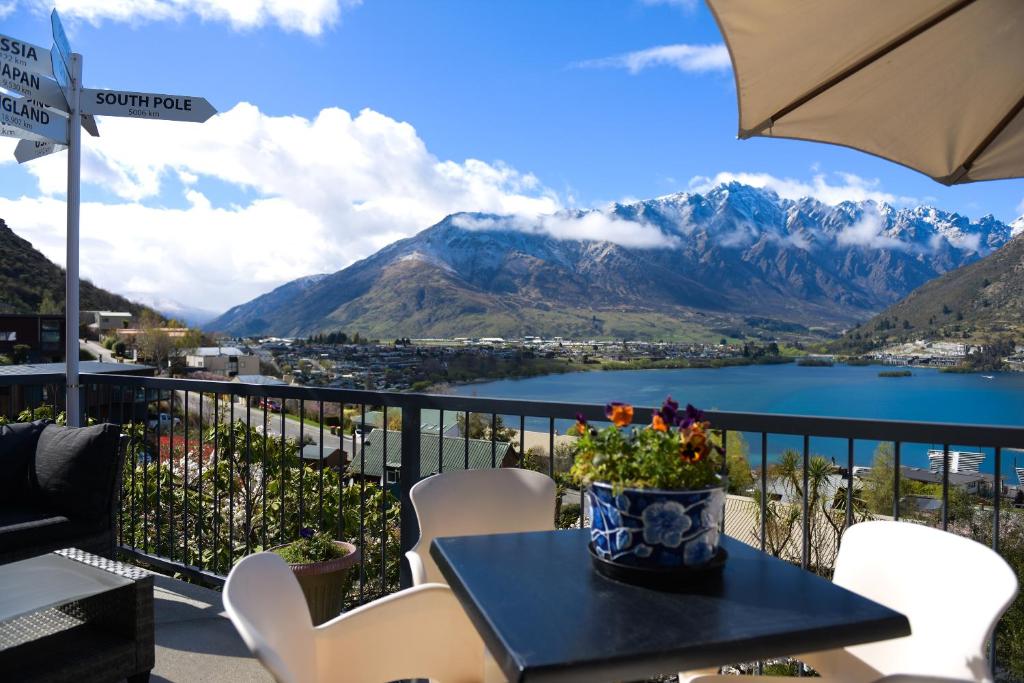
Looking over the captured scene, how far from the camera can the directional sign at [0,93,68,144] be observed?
11.7 ft

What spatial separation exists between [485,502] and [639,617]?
120 cm

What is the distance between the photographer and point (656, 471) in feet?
4.92

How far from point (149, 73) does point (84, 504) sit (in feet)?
42.9

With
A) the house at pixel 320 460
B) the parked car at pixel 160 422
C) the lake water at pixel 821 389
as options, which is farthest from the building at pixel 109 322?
the house at pixel 320 460

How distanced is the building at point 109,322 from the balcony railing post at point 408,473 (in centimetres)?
4127

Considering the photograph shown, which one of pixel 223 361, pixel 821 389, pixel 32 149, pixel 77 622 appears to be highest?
pixel 32 149

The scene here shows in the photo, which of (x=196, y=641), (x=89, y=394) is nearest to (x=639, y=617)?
(x=196, y=641)

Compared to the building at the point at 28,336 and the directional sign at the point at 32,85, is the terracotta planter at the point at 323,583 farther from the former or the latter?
the building at the point at 28,336

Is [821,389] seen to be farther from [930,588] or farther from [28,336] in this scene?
[930,588]

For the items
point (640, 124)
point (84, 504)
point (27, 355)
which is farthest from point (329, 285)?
point (84, 504)

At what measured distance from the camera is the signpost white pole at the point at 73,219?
4074 millimetres

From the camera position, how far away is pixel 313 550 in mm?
3273

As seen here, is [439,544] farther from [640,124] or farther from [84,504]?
[640,124]

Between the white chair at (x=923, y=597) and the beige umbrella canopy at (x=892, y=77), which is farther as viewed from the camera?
the beige umbrella canopy at (x=892, y=77)
